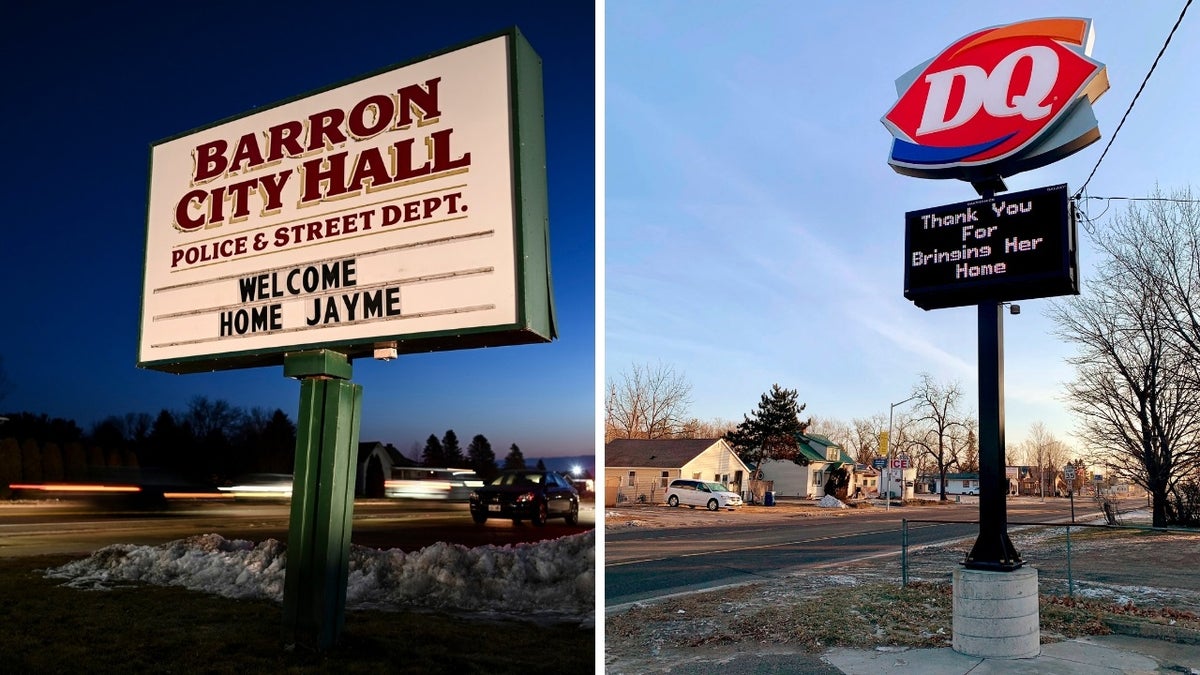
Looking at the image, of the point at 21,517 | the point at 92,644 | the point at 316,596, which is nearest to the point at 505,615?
the point at 316,596

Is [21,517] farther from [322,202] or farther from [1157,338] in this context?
[1157,338]

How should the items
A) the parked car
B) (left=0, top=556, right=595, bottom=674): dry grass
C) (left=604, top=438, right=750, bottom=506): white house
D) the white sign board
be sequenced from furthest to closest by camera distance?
1. (left=604, top=438, right=750, bottom=506): white house
2. the parked car
3. (left=0, top=556, right=595, bottom=674): dry grass
4. the white sign board

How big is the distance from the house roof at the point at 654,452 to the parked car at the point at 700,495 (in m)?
7.73

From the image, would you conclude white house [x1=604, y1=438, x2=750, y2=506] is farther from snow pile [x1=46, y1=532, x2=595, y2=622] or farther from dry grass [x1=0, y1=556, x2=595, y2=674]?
dry grass [x1=0, y1=556, x2=595, y2=674]

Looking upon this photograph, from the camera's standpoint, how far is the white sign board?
655 cm

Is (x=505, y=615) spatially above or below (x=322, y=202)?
below

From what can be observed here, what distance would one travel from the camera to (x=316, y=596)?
22.9ft

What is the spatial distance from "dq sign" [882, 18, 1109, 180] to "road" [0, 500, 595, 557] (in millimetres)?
8339

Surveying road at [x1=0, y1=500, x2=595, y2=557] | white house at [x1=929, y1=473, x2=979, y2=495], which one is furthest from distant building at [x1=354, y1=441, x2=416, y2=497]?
white house at [x1=929, y1=473, x2=979, y2=495]

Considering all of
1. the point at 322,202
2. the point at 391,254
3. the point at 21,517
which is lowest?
the point at 21,517

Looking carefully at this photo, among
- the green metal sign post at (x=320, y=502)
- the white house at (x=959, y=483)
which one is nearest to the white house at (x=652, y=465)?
the green metal sign post at (x=320, y=502)

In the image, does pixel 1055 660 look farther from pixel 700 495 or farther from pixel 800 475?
pixel 800 475

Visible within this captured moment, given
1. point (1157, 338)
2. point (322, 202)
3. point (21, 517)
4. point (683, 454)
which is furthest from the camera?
point (683, 454)

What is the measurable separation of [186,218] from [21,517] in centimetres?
1861
